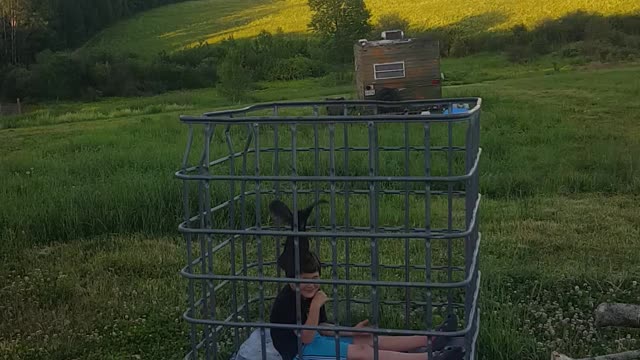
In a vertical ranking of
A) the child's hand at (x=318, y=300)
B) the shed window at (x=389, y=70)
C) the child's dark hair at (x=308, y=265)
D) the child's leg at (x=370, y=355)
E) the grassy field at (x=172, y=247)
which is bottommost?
the grassy field at (x=172, y=247)

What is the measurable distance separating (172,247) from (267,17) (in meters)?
51.2

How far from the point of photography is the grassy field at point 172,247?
422cm

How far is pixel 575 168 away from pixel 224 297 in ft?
20.3

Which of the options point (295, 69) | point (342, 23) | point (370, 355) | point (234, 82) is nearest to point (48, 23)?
point (295, 69)

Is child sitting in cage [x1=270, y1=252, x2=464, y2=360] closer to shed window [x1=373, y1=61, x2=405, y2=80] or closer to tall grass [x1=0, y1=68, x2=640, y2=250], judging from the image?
tall grass [x1=0, y1=68, x2=640, y2=250]

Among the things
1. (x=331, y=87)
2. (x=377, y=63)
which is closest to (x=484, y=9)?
(x=331, y=87)

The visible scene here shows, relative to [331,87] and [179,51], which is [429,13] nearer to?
[331,87]

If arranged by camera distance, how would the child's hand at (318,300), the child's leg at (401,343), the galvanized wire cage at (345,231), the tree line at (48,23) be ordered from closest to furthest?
the galvanized wire cage at (345,231) < the child's hand at (318,300) < the child's leg at (401,343) < the tree line at (48,23)

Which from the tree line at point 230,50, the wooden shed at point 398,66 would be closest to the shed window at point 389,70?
the wooden shed at point 398,66

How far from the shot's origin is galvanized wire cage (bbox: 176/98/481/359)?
2.88 meters

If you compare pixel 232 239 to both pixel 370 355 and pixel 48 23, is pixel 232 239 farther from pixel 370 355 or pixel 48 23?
pixel 48 23

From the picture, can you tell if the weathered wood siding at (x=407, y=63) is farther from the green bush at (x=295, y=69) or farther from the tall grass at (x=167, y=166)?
the green bush at (x=295, y=69)

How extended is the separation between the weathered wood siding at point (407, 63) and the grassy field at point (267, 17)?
54.9 feet

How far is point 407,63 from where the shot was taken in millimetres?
21375
